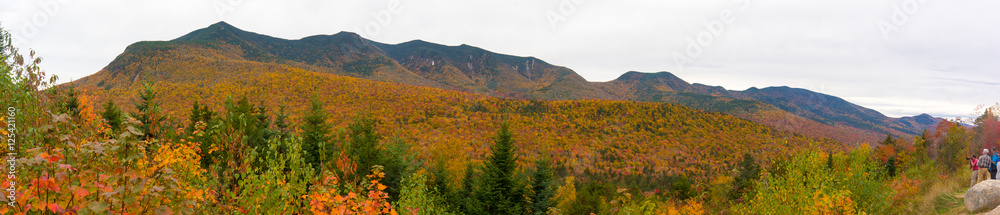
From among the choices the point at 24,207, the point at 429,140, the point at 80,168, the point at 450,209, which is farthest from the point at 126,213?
the point at 429,140

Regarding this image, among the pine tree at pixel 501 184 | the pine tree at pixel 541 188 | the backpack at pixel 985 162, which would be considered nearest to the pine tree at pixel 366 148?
the pine tree at pixel 501 184

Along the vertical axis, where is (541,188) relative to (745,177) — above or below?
above

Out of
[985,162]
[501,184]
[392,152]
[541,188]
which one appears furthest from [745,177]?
[392,152]

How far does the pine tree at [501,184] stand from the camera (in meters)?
20.4

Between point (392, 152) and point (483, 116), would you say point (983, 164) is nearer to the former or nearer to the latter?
point (392, 152)

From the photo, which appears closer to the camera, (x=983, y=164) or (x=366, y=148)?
(x=983, y=164)

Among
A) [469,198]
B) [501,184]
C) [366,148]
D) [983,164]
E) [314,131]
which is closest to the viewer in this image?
[983,164]

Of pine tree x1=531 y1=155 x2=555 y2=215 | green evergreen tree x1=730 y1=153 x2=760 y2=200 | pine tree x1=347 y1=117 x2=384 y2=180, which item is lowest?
green evergreen tree x1=730 y1=153 x2=760 y2=200

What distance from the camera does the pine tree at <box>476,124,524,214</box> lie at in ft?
67.0

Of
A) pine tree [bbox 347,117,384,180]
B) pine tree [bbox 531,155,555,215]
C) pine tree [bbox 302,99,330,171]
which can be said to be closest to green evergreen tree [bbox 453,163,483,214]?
pine tree [bbox 531,155,555,215]

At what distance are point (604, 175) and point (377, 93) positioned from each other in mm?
75702

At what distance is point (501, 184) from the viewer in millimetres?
20625

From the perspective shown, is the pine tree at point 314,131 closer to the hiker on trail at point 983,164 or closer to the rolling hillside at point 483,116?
the hiker on trail at point 983,164

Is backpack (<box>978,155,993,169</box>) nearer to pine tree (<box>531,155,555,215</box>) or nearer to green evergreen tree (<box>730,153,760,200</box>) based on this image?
pine tree (<box>531,155,555,215</box>)
